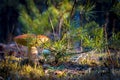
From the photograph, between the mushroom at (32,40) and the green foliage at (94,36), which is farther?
the mushroom at (32,40)

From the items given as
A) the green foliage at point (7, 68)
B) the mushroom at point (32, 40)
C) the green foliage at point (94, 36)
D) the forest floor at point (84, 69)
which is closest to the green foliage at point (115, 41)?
the green foliage at point (94, 36)

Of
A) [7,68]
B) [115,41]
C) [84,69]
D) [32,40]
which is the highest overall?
[32,40]

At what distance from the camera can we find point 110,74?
4508mm

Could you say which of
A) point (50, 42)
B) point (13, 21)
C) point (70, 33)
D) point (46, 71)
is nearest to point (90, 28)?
point (70, 33)

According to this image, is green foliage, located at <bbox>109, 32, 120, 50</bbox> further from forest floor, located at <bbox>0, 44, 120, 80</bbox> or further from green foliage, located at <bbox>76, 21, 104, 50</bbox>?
forest floor, located at <bbox>0, 44, 120, 80</bbox>

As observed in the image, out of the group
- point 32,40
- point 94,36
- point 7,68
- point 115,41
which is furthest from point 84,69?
point 7,68

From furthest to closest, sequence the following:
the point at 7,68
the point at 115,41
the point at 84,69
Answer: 1. the point at 84,69
2. the point at 7,68
3. the point at 115,41

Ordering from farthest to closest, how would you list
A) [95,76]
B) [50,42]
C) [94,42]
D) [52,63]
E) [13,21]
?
[13,21] → [52,63] → [50,42] → [94,42] → [95,76]

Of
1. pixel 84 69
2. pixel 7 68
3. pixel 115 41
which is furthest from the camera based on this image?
pixel 84 69

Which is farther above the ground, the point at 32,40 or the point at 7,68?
the point at 32,40

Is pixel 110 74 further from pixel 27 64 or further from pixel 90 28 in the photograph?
pixel 27 64

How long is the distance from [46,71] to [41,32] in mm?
803

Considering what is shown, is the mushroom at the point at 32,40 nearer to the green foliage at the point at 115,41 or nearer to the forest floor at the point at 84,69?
the forest floor at the point at 84,69

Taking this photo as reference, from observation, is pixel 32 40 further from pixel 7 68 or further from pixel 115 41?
pixel 115 41
